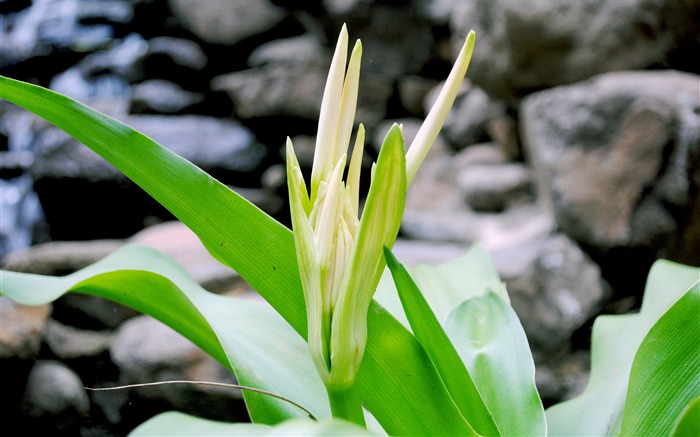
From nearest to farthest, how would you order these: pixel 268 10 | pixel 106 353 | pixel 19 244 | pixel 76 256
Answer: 1. pixel 106 353
2. pixel 76 256
3. pixel 19 244
4. pixel 268 10

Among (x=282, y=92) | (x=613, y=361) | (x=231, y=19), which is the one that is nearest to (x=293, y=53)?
(x=282, y=92)

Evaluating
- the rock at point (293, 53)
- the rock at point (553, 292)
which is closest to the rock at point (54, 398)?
the rock at point (553, 292)

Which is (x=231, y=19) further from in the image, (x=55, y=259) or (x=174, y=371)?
(x=174, y=371)

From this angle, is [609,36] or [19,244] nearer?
[609,36]

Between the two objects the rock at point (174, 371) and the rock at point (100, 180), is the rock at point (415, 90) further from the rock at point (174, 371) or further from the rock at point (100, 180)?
the rock at point (174, 371)

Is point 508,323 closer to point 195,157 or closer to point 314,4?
point 195,157

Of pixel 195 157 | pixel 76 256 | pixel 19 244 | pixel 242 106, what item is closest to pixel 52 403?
pixel 76 256
